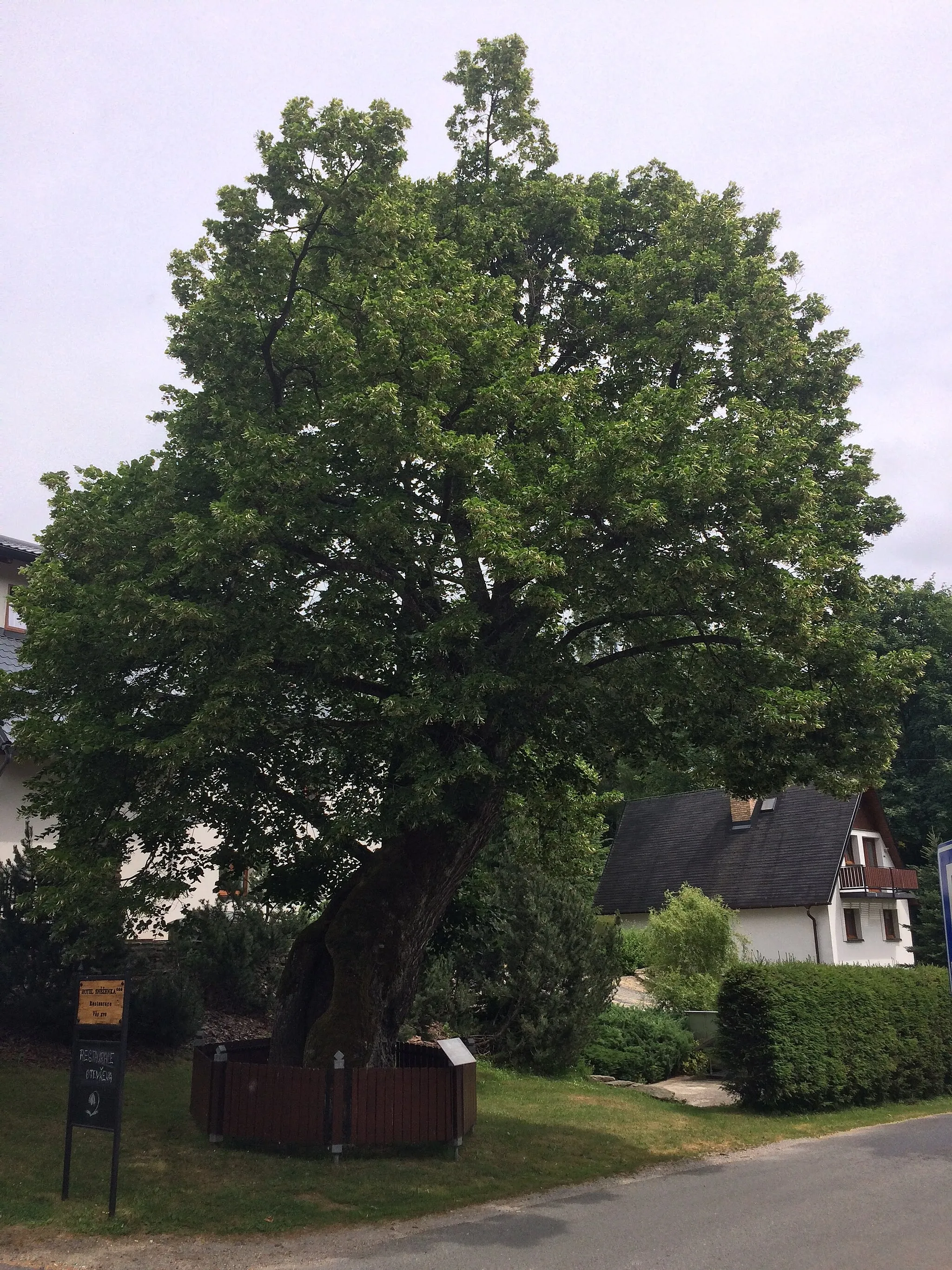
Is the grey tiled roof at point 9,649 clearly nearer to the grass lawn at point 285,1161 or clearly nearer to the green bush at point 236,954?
the green bush at point 236,954

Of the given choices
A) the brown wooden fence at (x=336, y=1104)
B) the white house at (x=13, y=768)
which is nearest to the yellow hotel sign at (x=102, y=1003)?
the brown wooden fence at (x=336, y=1104)

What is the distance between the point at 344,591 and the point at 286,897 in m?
5.67

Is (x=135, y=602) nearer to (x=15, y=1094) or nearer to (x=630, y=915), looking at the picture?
(x=15, y=1094)

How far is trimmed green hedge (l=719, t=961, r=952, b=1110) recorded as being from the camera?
18.3 metres

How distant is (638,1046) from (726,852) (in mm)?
19630

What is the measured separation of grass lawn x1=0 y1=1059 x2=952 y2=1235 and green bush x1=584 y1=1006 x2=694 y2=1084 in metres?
4.41

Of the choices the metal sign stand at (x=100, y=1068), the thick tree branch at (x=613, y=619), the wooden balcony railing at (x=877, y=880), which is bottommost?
the metal sign stand at (x=100, y=1068)

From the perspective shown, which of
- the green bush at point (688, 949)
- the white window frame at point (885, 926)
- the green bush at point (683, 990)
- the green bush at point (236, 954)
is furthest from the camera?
the white window frame at point (885, 926)

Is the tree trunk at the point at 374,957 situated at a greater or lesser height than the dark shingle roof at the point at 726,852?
lesser

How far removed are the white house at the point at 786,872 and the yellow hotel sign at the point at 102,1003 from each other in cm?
2894

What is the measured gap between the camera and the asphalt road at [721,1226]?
29.4 feet

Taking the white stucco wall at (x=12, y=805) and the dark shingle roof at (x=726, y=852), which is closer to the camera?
the white stucco wall at (x=12, y=805)

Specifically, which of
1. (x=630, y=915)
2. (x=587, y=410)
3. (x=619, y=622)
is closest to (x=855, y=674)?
(x=619, y=622)

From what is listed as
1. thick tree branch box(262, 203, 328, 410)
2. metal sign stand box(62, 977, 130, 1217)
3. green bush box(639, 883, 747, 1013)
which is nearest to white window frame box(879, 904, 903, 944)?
green bush box(639, 883, 747, 1013)
